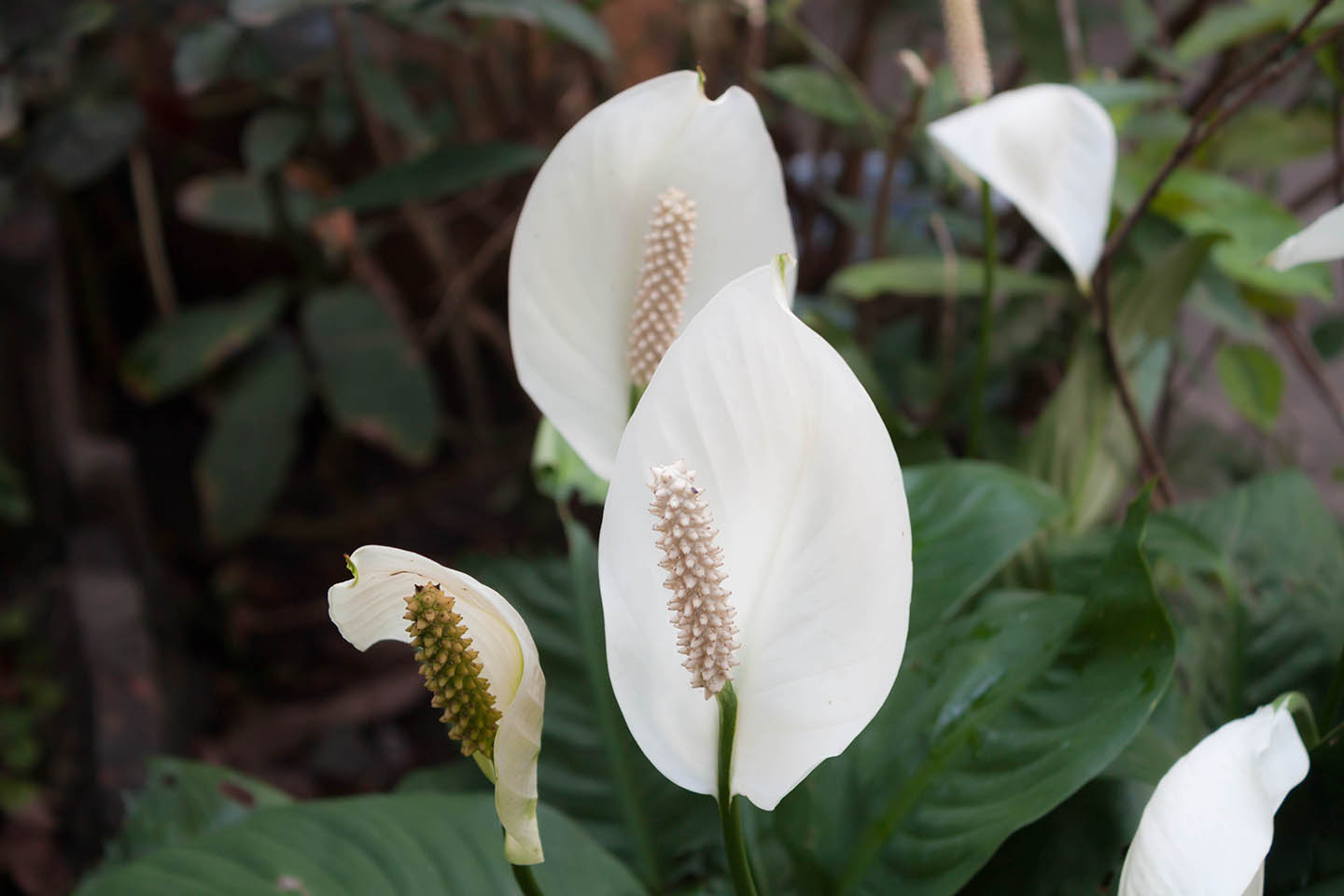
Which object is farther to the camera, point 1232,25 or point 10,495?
point 10,495

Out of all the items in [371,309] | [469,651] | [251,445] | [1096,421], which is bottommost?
[251,445]

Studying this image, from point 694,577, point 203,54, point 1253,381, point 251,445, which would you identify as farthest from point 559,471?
point 251,445

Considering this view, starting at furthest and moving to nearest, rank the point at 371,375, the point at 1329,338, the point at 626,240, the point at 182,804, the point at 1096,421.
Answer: the point at 371,375
the point at 1329,338
the point at 1096,421
the point at 182,804
the point at 626,240

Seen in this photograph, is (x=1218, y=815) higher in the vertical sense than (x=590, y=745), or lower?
higher

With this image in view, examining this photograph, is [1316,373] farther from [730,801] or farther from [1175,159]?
[730,801]

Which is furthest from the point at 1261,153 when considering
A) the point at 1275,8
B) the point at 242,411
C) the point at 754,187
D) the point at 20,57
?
the point at 242,411

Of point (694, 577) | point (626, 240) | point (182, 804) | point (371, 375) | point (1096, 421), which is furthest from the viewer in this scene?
point (371, 375)

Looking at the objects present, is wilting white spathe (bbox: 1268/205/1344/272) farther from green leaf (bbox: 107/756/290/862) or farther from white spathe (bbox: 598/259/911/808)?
green leaf (bbox: 107/756/290/862)

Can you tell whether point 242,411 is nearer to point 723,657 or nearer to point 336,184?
point 336,184
